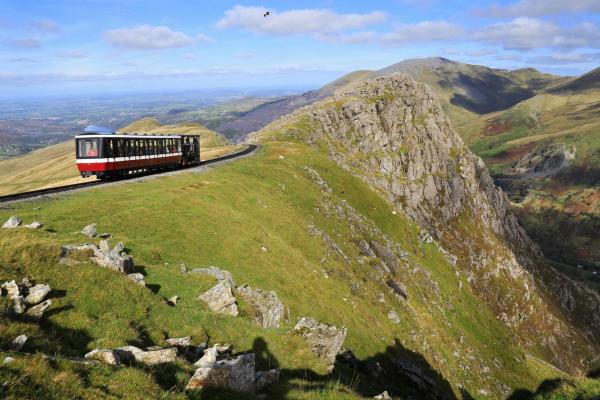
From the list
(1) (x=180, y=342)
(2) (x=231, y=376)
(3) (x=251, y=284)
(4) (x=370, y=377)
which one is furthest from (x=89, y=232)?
(4) (x=370, y=377)

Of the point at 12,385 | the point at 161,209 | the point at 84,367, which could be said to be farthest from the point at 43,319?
the point at 161,209

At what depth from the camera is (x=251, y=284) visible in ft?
110

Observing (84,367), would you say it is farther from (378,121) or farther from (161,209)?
(378,121)

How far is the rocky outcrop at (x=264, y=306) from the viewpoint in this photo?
25625mm

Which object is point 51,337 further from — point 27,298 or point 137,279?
point 137,279

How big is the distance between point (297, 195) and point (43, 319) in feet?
188

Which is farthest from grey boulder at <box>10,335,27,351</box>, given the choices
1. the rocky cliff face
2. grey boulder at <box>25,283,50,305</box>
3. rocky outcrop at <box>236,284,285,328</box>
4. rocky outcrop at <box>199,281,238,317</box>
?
the rocky cliff face

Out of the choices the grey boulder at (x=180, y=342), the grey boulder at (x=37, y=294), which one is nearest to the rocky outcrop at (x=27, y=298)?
the grey boulder at (x=37, y=294)

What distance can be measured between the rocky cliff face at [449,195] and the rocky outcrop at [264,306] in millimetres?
87673

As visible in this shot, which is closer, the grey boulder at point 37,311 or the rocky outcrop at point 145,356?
the rocky outcrop at point 145,356

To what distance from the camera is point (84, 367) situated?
10.3 m

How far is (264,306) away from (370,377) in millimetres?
8864

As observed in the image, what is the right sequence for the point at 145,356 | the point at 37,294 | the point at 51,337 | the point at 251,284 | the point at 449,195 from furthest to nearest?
the point at 449,195 → the point at 251,284 → the point at 37,294 → the point at 51,337 → the point at 145,356

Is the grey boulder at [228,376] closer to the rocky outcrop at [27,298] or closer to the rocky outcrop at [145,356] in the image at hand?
the rocky outcrop at [145,356]
